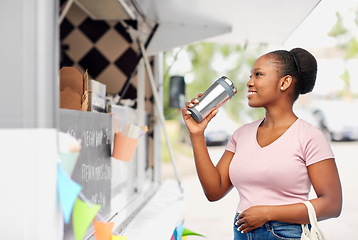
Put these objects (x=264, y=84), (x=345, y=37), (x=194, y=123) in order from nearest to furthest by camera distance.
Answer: (x=264, y=84) → (x=194, y=123) → (x=345, y=37)

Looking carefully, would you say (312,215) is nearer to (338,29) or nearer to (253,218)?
(253,218)

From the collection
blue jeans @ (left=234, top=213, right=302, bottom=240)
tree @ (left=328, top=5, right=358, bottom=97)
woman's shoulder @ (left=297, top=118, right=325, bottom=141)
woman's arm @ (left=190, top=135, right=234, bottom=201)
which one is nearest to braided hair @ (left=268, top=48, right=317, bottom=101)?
woman's shoulder @ (left=297, top=118, right=325, bottom=141)

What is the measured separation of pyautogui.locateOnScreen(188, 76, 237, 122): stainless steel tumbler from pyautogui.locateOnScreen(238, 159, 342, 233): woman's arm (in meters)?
0.42

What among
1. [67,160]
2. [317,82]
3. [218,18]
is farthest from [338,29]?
[67,160]

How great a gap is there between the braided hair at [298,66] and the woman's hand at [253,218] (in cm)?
49

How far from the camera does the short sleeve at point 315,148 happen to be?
49.5 inches

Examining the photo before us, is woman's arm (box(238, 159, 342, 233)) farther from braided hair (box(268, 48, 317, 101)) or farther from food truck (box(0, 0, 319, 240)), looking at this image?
food truck (box(0, 0, 319, 240))

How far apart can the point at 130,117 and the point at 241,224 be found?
53.9 inches

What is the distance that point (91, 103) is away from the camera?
1625 millimetres

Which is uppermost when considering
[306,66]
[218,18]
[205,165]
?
[218,18]

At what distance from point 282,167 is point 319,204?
0.57 feet

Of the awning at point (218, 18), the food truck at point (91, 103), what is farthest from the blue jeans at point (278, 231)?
the awning at point (218, 18)

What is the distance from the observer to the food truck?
81cm

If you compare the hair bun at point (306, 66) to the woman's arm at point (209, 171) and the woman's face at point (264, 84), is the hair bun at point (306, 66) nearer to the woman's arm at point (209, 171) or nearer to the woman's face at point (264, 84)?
the woman's face at point (264, 84)
